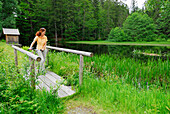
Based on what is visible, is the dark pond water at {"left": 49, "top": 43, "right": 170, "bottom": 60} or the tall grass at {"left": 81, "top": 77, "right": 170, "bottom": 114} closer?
the tall grass at {"left": 81, "top": 77, "right": 170, "bottom": 114}

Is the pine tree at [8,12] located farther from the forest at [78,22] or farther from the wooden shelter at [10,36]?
the wooden shelter at [10,36]

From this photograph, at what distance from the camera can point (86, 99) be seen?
10.7 feet

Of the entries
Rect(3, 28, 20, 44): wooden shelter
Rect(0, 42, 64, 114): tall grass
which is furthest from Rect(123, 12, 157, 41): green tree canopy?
Rect(0, 42, 64, 114): tall grass

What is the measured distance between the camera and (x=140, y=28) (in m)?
37.9

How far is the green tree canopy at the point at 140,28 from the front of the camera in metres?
36.8

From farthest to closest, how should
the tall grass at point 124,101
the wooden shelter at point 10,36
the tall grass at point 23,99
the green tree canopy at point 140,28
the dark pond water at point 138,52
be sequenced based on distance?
the green tree canopy at point 140,28, the wooden shelter at point 10,36, the dark pond water at point 138,52, the tall grass at point 124,101, the tall grass at point 23,99

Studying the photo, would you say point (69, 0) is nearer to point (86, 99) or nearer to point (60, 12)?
point (60, 12)

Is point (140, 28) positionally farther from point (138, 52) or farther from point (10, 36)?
point (10, 36)

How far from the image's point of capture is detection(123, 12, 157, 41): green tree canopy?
36.8 meters

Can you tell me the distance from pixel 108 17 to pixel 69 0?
1788 centimetres

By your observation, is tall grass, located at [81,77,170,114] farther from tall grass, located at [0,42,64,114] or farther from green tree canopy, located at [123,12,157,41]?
green tree canopy, located at [123,12,157,41]

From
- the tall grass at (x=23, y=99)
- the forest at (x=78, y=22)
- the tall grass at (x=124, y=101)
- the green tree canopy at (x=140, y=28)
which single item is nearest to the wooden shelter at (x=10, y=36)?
the forest at (x=78, y=22)

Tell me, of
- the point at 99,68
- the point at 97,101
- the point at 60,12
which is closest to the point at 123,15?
the point at 60,12

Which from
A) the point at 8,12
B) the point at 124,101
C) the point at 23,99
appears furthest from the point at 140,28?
the point at 23,99
